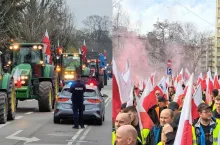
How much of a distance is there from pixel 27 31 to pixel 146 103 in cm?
4108

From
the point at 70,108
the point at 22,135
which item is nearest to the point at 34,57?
the point at 70,108

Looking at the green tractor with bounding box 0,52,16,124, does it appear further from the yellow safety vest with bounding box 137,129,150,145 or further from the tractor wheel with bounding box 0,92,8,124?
the yellow safety vest with bounding box 137,129,150,145

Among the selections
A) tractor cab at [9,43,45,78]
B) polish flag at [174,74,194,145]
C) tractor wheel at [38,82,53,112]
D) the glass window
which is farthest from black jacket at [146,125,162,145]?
tractor cab at [9,43,45,78]

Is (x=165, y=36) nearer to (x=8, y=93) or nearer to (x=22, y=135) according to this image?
(x=22, y=135)

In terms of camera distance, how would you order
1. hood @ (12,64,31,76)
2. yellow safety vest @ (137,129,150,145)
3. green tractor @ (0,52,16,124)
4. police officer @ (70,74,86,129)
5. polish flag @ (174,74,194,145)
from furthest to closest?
1. hood @ (12,64,31,76)
2. green tractor @ (0,52,16,124)
3. police officer @ (70,74,86,129)
4. yellow safety vest @ (137,129,150,145)
5. polish flag @ (174,74,194,145)

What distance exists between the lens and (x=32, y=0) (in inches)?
2084

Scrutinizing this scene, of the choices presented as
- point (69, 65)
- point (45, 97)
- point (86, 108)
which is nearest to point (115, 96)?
point (86, 108)

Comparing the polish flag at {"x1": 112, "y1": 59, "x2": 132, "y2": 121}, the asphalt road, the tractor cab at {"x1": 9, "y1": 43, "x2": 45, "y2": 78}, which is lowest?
the asphalt road

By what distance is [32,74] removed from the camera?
77.2 ft

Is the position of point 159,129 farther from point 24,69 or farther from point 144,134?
point 24,69

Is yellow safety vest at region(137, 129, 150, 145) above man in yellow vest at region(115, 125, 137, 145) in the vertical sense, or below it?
below

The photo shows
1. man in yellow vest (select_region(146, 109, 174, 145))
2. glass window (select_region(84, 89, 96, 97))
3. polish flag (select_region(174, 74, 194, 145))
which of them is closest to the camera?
polish flag (select_region(174, 74, 194, 145))

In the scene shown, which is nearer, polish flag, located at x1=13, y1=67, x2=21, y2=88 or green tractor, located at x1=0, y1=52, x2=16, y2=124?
green tractor, located at x1=0, y1=52, x2=16, y2=124

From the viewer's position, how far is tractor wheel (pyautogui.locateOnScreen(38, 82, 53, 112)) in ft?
74.4
